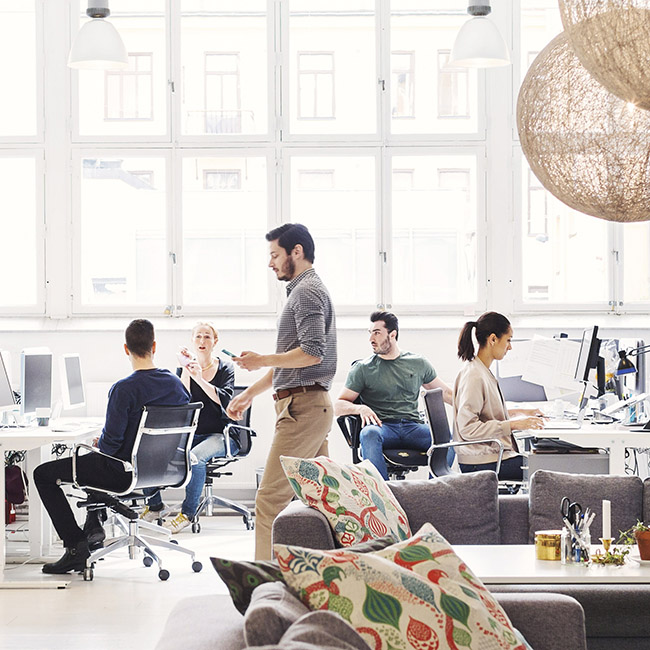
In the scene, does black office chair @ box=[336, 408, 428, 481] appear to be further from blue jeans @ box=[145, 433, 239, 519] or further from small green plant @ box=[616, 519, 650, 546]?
small green plant @ box=[616, 519, 650, 546]

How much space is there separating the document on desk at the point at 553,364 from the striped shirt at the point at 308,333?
8.50ft

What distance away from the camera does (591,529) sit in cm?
378

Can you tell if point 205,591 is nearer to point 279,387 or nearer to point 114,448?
point 114,448

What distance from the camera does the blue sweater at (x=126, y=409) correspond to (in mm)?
5188

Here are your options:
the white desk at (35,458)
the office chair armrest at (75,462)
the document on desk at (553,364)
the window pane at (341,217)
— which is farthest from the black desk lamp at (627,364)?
the white desk at (35,458)

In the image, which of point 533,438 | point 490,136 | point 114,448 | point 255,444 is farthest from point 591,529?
point 490,136

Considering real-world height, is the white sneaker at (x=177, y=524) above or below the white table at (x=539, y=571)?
below

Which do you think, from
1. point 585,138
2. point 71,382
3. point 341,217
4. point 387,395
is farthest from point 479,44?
point 585,138

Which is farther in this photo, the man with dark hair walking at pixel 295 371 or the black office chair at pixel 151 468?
the black office chair at pixel 151 468

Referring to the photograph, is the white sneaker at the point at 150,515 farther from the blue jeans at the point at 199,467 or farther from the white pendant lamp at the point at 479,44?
the white pendant lamp at the point at 479,44

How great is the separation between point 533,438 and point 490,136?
291 cm

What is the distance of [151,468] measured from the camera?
527 centimetres

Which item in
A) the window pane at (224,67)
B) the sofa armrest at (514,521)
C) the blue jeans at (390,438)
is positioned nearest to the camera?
the sofa armrest at (514,521)

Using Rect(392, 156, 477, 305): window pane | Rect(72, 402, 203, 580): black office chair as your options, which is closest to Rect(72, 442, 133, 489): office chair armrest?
Rect(72, 402, 203, 580): black office chair
